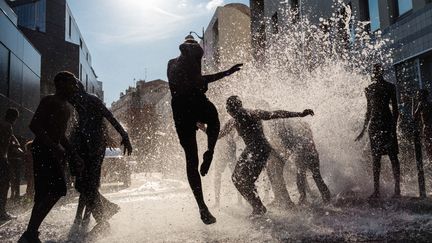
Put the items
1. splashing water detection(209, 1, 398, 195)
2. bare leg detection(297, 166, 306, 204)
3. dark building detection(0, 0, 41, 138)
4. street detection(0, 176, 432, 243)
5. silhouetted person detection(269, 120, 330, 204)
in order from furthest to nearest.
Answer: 1. dark building detection(0, 0, 41, 138)
2. splashing water detection(209, 1, 398, 195)
3. bare leg detection(297, 166, 306, 204)
4. silhouetted person detection(269, 120, 330, 204)
5. street detection(0, 176, 432, 243)

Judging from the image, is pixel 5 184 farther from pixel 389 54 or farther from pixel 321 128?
pixel 389 54

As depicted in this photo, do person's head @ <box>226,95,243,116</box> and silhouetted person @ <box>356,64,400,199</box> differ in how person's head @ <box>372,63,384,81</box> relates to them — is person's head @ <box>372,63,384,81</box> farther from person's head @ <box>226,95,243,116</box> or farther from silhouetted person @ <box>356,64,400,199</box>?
person's head @ <box>226,95,243,116</box>

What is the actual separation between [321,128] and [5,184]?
582 cm

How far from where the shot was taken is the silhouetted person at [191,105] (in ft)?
13.5

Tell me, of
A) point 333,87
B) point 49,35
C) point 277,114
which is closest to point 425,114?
point 333,87

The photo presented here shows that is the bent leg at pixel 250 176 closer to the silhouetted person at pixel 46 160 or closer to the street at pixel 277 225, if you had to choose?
the street at pixel 277 225

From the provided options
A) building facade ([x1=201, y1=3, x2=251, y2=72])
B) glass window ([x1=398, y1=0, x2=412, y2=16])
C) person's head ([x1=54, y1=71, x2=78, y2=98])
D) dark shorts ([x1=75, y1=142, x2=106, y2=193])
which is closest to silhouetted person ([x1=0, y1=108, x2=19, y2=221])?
dark shorts ([x1=75, y1=142, x2=106, y2=193])

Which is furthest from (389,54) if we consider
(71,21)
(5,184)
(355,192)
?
(71,21)

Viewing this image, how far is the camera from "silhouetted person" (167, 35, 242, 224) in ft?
13.5

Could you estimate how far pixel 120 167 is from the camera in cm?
1559

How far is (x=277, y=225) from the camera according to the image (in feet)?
14.8

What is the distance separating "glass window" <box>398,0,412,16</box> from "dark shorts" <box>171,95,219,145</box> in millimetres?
10068

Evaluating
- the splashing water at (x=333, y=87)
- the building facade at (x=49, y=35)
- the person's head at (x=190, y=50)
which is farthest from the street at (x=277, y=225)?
the building facade at (x=49, y=35)

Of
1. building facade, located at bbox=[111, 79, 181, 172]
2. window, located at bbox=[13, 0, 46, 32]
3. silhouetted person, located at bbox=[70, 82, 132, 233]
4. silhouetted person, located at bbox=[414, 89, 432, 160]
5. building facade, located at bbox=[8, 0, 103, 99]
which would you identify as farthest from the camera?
building facade, located at bbox=[111, 79, 181, 172]
